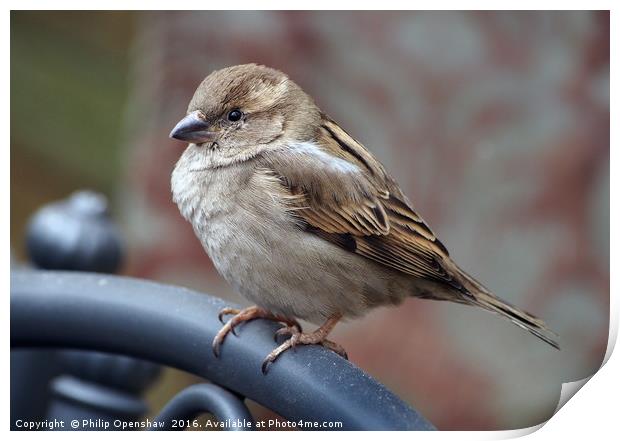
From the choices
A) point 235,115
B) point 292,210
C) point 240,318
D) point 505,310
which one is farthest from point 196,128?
point 505,310

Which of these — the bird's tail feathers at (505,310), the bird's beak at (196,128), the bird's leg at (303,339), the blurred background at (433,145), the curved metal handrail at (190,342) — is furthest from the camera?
the blurred background at (433,145)

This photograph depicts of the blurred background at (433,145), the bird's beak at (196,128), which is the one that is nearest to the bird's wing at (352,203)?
the bird's beak at (196,128)

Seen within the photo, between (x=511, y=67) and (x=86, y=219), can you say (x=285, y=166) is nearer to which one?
(x=86, y=219)

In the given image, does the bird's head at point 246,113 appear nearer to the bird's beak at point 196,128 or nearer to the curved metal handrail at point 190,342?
the bird's beak at point 196,128

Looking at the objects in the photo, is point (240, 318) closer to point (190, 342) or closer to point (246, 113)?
point (190, 342)
